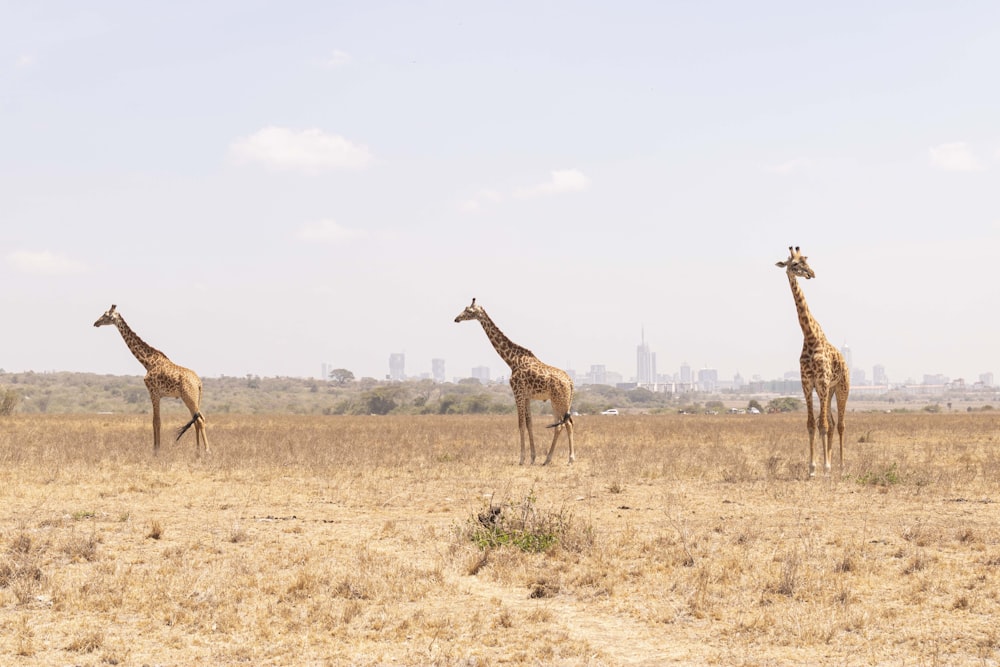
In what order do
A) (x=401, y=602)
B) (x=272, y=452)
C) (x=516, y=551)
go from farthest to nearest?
(x=272, y=452), (x=516, y=551), (x=401, y=602)

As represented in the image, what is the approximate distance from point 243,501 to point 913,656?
9760 millimetres

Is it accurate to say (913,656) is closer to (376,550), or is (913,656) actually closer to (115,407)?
(376,550)

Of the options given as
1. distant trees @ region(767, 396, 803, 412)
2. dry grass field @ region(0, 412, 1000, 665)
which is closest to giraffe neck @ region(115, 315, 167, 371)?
dry grass field @ region(0, 412, 1000, 665)

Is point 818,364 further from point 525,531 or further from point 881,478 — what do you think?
point 525,531

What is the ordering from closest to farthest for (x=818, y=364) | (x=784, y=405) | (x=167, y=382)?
(x=818, y=364) → (x=167, y=382) → (x=784, y=405)

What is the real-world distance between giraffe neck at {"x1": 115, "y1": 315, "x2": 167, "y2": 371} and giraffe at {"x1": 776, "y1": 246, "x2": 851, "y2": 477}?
13.7m

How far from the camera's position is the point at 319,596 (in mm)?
8375

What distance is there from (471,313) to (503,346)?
3.36 ft

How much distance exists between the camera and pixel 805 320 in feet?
58.7

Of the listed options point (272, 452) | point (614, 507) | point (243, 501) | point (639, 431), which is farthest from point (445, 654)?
point (639, 431)

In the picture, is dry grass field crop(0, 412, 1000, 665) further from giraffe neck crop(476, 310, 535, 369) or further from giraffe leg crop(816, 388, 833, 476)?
giraffe neck crop(476, 310, 535, 369)

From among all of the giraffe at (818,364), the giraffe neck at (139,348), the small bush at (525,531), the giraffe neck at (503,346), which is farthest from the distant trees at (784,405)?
the small bush at (525,531)

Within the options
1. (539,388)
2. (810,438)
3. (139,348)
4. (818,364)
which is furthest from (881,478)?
(139,348)

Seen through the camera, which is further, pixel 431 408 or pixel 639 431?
pixel 431 408
